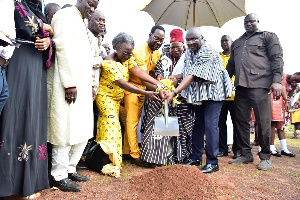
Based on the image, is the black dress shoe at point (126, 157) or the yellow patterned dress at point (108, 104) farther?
the black dress shoe at point (126, 157)

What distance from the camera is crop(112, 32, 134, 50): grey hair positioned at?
357 cm

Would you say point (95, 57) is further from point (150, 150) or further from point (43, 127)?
point (150, 150)

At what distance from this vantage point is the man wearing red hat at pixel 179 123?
395 centimetres

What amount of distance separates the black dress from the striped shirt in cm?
211

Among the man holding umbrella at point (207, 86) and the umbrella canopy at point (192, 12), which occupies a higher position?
the umbrella canopy at point (192, 12)

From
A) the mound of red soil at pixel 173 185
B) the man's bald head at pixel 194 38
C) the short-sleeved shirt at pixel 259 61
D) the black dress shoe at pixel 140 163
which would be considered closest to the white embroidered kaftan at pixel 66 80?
the mound of red soil at pixel 173 185

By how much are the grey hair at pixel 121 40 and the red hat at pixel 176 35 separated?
2.95ft

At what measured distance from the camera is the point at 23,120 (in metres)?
2.30

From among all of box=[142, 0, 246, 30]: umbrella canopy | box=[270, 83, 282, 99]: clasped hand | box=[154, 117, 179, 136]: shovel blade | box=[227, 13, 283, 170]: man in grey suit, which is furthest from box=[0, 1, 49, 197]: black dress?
box=[142, 0, 246, 30]: umbrella canopy

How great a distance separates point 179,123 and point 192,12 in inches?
119

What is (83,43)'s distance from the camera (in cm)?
283

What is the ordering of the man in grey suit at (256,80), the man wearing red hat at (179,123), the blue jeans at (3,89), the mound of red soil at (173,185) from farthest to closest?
the man in grey suit at (256,80), the man wearing red hat at (179,123), the mound of red soil at (173,185), the blue jeans at (3,89)

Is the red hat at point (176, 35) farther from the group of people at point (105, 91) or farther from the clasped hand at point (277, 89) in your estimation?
the clasped hand at point (277, 89)

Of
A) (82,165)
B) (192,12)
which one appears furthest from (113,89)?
(192,12)
